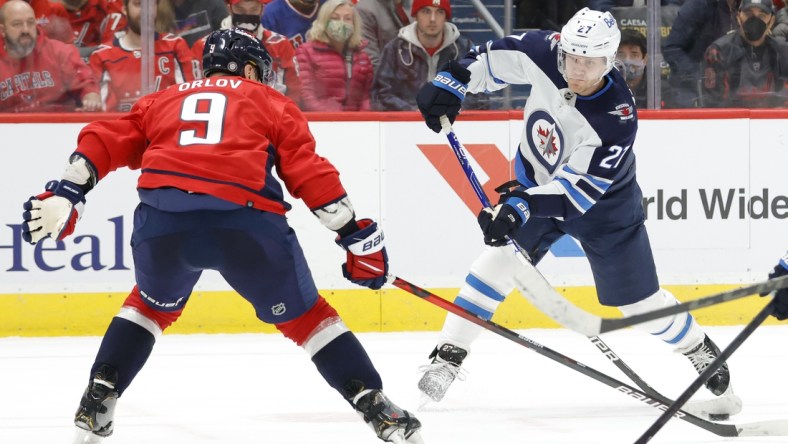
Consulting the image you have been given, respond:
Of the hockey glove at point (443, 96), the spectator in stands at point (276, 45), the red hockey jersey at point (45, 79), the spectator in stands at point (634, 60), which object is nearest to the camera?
the hockey glove at point (443, 96)

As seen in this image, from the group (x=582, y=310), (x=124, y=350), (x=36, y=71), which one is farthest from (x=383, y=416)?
(x=36, y=71)

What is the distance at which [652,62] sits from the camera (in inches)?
206

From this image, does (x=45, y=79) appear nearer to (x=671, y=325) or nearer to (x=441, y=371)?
(x=441, y=371)

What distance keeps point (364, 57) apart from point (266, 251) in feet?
8.61

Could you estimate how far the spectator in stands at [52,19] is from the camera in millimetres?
4996

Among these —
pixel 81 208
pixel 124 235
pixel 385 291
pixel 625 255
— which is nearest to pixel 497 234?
pixel 625 255

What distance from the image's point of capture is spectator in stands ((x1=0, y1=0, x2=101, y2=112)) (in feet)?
16.3

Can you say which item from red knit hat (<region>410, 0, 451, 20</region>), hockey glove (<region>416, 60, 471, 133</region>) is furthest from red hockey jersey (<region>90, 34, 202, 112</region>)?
hockey glove (<region>416, 60, 471, 133</region>)

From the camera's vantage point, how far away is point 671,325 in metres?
3.66

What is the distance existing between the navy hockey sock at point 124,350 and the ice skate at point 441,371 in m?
1.12

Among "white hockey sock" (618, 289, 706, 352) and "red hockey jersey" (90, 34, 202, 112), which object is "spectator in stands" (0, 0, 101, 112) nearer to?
"red hockey jersey" (90, 34, 202, 112)

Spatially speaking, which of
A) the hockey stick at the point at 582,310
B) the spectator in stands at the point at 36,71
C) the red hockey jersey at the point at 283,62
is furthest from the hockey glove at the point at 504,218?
the spectator in stands at the point at 36,71

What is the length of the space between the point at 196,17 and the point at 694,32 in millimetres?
2132

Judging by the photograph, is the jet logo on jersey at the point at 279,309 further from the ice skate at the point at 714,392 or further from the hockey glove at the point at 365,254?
the ice skate at the point at 714,392
